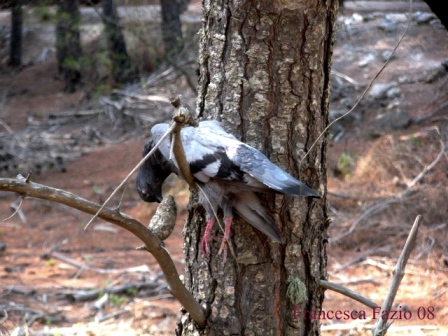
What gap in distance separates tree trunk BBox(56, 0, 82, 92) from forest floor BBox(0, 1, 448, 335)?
1.76 meters

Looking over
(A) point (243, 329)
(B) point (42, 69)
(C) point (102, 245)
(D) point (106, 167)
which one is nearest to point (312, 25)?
(A) point (243, 329)

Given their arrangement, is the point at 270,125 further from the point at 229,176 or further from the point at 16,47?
the point at 16,47

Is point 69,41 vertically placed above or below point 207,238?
below

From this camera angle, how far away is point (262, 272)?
2.41 metres

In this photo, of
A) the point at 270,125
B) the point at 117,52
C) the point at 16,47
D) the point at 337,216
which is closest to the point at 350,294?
the point at 270,125

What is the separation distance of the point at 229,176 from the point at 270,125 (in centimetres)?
29

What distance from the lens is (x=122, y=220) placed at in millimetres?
2059

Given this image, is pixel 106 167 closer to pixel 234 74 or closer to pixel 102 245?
pixel 102 245

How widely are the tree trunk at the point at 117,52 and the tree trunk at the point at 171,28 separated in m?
1.04

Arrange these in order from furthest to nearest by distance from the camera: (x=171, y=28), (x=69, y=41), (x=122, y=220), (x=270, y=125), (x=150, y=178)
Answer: (x=69, y=41) → (x=171, y=28) → (x=150, y=178) → (x=270, y=125) → (x=122, y=220)

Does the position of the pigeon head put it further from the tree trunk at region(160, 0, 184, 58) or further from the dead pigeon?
the tree trunk at region(160, 0, 184, 58)

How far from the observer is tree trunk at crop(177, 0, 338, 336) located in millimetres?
2363

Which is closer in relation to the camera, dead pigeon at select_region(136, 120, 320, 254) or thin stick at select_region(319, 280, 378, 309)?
dead pigeon at select_region(136, 120, 320, 254)

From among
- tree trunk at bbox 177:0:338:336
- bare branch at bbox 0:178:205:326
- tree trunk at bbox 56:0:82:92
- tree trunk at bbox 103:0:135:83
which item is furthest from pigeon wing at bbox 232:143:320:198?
tree trunk at bbox 103:0:135:83
